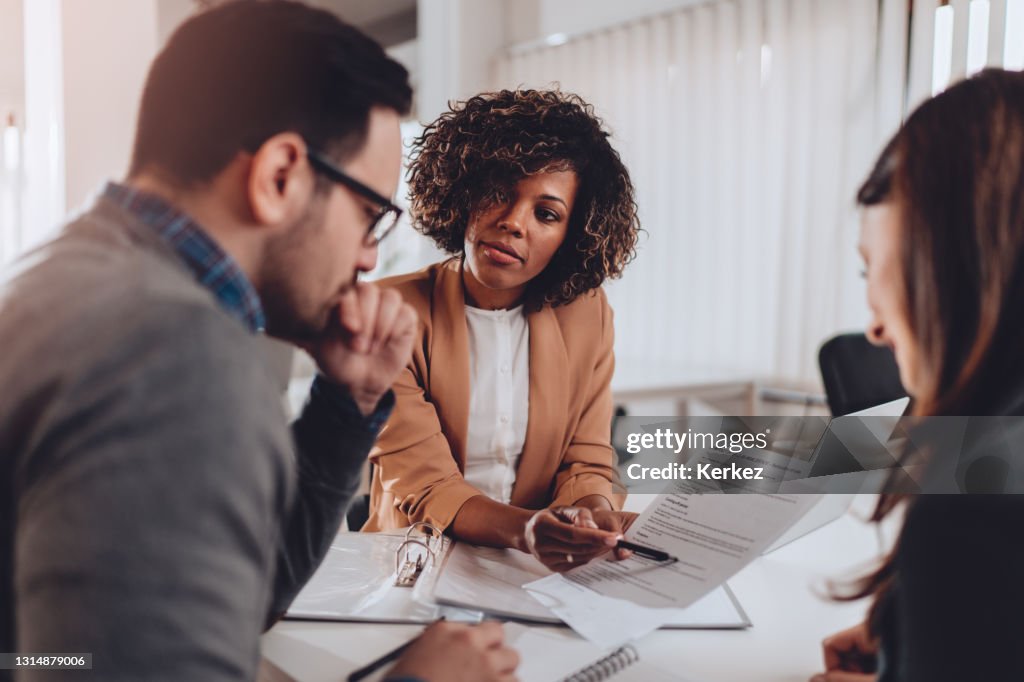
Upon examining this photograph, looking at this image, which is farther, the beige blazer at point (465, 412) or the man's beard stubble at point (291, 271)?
the beige blazer at point (465, 412)

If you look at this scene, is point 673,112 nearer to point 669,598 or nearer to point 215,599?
point 669,598

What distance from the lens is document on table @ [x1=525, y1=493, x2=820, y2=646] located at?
828mm

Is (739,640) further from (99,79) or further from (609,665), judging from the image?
(99,79)

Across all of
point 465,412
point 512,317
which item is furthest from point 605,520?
point 512,317

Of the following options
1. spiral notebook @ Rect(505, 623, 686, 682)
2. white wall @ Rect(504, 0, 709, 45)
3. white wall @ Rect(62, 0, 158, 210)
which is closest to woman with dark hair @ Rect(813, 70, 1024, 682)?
spiral notebook @ Rect(505, 623, 686, 682)

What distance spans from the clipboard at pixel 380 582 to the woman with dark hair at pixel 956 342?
498mm

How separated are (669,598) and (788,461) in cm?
29

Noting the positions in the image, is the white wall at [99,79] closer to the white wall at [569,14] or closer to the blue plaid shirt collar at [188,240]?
the blue plaid shirt collar at [188,240]

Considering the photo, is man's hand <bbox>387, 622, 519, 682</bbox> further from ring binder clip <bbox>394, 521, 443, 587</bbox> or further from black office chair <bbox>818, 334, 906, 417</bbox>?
black office chair <bbox>818, 334, 906, 417</bbox>

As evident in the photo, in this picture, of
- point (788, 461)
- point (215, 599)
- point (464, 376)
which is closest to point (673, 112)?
point (464, 376)

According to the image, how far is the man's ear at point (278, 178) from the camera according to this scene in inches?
24.6

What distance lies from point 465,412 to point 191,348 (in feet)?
3.03

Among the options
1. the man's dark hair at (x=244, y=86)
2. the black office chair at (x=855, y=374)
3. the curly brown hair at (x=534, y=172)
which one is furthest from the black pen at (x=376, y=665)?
the black office chair at (x=855, y=374)

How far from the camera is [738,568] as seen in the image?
82 cm
